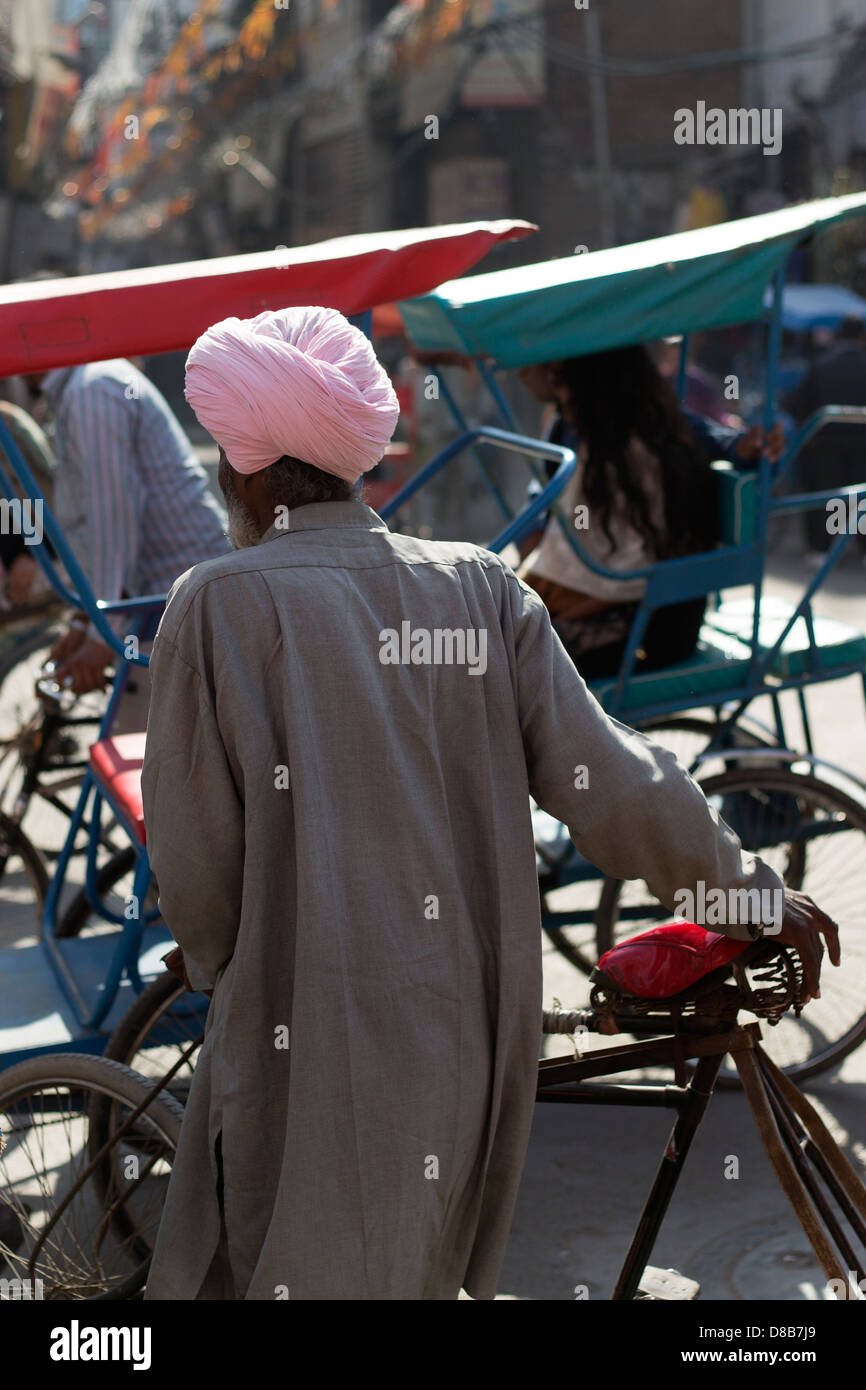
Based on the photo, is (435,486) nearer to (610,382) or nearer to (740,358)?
(740,358)

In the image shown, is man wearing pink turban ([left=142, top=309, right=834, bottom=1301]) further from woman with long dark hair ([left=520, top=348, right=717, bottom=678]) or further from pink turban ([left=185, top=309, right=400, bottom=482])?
woman with long dark hair ([left=520, top=348, right=717, bottom=678])

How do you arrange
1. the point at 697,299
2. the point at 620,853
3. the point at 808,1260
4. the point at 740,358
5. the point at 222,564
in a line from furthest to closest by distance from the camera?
the point at 740,358 < the point at 697,299 < the point at 808,1260 < the point at 620,853 < the point at 222,564

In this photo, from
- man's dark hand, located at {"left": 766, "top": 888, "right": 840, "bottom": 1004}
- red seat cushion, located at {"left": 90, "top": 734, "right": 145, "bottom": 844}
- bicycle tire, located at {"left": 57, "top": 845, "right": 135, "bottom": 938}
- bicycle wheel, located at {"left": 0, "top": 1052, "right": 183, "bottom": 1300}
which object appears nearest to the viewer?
man's dark hand, located at {"left": 766, "top": 888, "right": 840, "bottom": 1004}

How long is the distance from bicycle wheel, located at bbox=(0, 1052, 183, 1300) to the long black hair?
83.7 inches

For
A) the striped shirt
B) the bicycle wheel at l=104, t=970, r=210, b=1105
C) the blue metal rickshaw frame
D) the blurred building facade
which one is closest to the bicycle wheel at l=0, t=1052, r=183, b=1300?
the bicycle wheel at l=104, t=970, r=210, b=1105

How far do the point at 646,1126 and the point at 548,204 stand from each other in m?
17.6

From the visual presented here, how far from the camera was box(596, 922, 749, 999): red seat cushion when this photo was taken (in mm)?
2094

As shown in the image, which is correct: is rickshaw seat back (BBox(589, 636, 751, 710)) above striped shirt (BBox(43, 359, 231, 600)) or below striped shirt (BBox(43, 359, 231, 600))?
below

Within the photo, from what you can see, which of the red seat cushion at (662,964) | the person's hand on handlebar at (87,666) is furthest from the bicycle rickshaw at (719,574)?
the red seat cushion at (662,964)

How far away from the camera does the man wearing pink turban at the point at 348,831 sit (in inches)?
69.7

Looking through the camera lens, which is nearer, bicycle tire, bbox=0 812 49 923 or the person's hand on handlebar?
the person's hand on handlebar

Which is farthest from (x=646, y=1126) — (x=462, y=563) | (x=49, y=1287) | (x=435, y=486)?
(x=435, y=486)

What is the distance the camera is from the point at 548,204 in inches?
764

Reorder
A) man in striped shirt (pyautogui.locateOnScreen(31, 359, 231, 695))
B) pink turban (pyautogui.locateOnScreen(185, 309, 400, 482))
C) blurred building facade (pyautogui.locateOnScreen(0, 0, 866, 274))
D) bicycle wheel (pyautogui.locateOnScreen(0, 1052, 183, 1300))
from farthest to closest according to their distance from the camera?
blurred building facade (pyautogui.locateOnScreen(0, 0, 866, 274)), man in striped shirt (pyautogui.locateOnScreen(31, 359, 231, 695)), bicycle wheel (pyautogui.locateOnScreen(0, 1052, 183, 1300)), pink turban (pyautogui.locateOnScreen(185, 309, 400, 482))
